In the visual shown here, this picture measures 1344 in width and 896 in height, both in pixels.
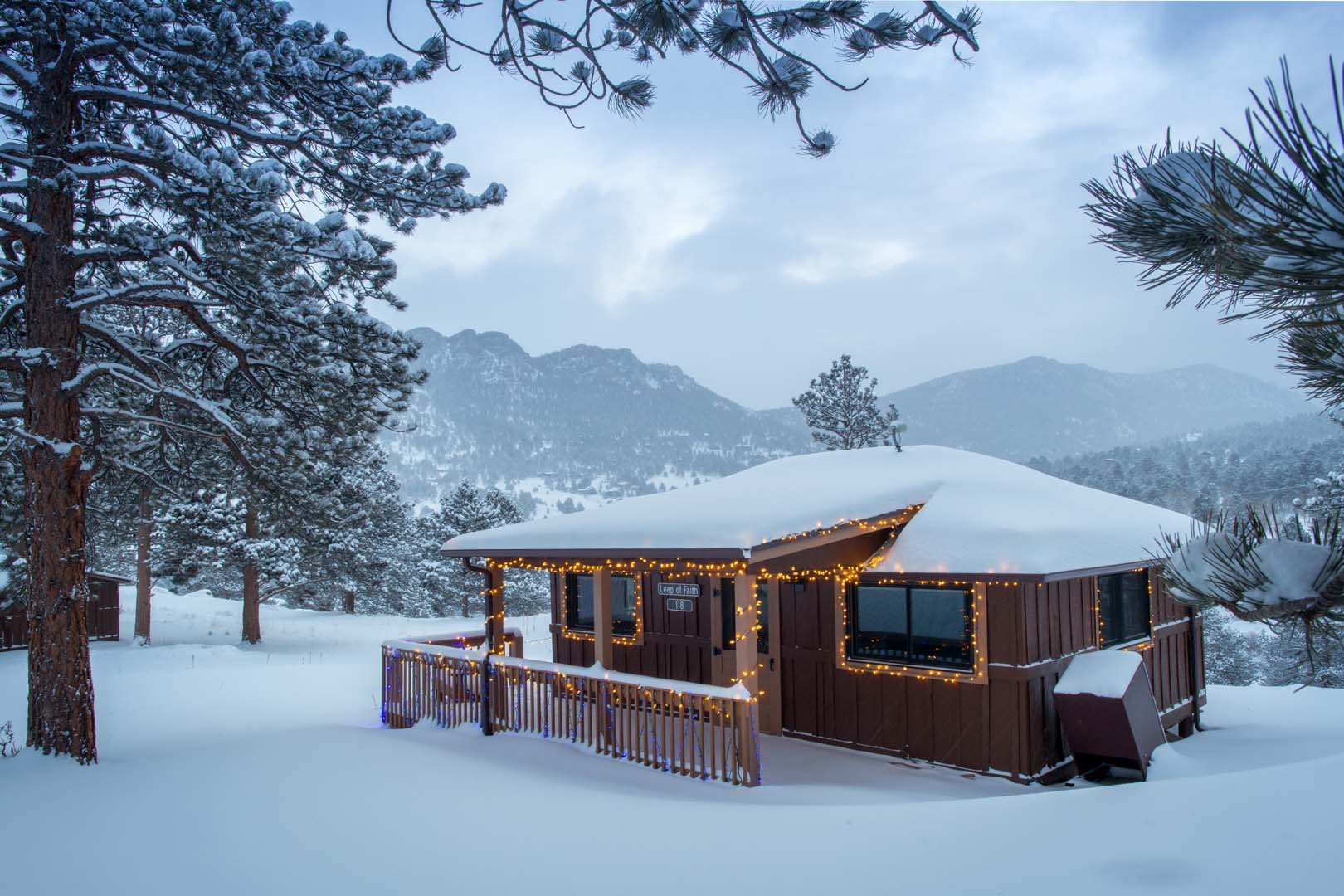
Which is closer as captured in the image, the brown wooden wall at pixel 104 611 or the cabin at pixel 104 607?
the cabin at pixel 104 607

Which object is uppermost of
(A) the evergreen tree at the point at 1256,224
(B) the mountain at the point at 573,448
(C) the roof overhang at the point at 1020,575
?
(B) the mountain at the point at 573,448

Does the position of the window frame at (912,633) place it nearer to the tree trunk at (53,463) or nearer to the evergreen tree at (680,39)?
the evergreen tree at (680,39)

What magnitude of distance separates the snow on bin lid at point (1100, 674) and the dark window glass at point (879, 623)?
5.47 feet

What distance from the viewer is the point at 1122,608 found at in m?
9.80

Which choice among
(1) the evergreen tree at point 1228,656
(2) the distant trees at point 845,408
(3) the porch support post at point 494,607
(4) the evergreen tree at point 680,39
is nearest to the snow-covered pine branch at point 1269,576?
(4) the evergreen tree at point 680,39

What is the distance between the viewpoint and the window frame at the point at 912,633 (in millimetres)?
8312

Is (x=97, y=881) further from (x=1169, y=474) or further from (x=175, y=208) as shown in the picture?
(x=1169, y=474)

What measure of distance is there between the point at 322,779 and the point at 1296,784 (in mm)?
7255

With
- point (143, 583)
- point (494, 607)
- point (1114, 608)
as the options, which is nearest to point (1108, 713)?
point (1114, 608)

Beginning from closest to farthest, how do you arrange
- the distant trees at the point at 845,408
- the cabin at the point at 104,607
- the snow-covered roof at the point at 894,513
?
1. the snow-covered roof at the point at 894,513
2. the cabin at the point at 104,607
3. the distant trees at the point at 845,408

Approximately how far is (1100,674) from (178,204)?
1051 cm

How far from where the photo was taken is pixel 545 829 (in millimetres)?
5387

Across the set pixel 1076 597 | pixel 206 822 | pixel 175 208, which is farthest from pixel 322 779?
pixel 1076 597

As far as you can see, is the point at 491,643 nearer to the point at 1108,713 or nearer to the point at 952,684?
the point at 952,684
